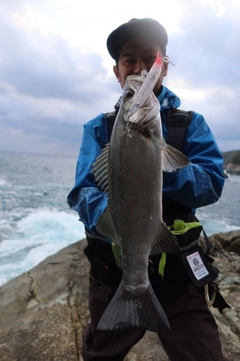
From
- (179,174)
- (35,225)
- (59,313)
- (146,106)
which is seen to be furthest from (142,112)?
(35,225)

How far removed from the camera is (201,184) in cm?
235

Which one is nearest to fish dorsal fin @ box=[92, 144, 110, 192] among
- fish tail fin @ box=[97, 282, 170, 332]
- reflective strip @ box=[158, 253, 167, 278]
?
fish tail fin @ box=[97, 282, 170, 332]

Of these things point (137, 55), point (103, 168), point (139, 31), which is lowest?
point (103, 168)

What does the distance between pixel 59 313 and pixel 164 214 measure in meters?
2.81

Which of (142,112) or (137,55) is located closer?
(142,112)

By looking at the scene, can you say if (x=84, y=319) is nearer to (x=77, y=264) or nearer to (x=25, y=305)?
(x=25, y=305)

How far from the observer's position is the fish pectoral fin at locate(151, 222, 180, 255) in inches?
78.7

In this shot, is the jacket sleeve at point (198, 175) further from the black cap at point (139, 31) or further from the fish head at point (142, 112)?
the black cap at point (139, 31)

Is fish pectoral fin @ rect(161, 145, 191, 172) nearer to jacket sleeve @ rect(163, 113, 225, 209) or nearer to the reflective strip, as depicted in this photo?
jacket sleeve @ rect(163, 113, 225, 209)

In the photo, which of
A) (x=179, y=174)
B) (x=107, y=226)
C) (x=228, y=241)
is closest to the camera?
(x=107, y=226)

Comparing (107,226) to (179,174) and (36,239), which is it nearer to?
(179,174)

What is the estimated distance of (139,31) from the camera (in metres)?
2.89

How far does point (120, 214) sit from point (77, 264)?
452cm

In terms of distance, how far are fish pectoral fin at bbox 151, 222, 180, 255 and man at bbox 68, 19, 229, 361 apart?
46cm
